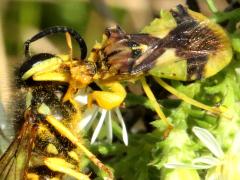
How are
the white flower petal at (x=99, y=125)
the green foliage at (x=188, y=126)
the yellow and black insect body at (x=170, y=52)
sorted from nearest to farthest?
the yellow and black insect body at (x=170, y=52) → the green foliage at (x=188, y=126) → the white flower petal at (x=99, y=125)

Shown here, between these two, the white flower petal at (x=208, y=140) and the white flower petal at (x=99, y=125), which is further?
the white flower petal at (x=99, y=125)

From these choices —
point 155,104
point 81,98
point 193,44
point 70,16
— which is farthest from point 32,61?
point 70,16

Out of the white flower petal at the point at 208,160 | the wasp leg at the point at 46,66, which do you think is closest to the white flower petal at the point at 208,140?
the white flower petal at the point at 208,160

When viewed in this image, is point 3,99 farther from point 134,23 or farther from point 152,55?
point 134,23

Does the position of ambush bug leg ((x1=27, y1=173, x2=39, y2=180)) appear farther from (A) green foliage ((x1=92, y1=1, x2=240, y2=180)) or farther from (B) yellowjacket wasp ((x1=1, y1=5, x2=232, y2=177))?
(A) green foliage ((x1=92, y1=1, x2=240, y2=180))

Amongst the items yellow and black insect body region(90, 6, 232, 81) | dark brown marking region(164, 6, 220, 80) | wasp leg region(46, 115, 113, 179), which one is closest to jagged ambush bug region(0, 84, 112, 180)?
wasp leg region(46, 115, 113, 179)

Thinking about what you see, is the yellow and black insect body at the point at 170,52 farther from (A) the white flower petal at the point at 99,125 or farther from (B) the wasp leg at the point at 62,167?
(B) the wasp leg at the point at 62,167
